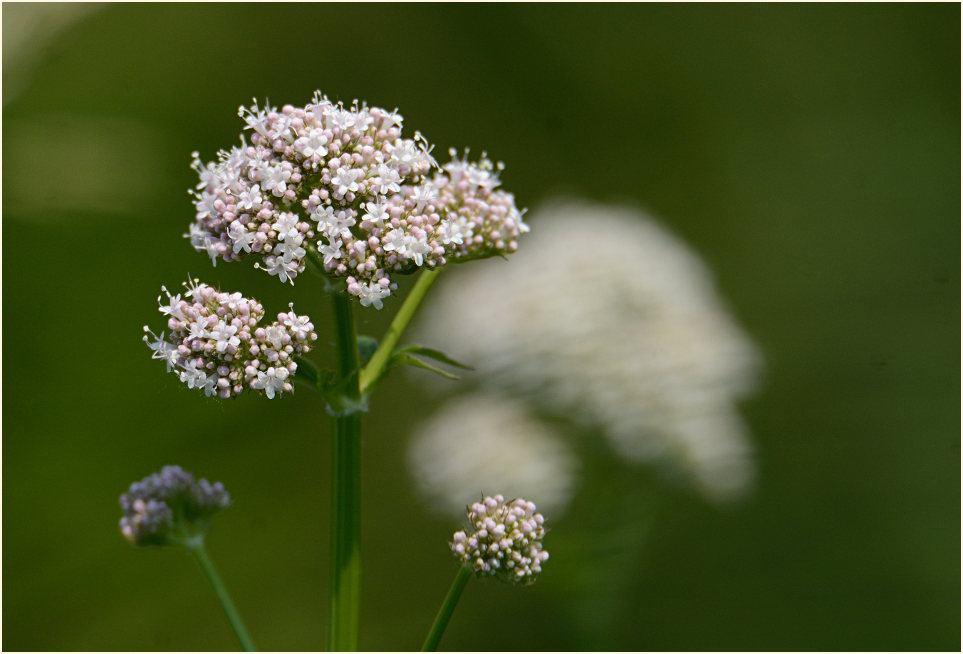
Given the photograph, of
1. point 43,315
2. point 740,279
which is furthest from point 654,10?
point 43,315

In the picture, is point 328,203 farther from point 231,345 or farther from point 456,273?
point 456,273

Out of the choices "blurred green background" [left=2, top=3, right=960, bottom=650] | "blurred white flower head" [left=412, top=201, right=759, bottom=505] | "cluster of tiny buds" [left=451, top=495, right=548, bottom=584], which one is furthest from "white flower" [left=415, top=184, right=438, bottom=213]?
"blurred green background" [left=2, top=3, right=960, bottom=650]

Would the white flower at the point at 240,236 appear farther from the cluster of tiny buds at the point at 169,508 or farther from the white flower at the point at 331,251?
the cluster of tiny buds at the point at 169,508

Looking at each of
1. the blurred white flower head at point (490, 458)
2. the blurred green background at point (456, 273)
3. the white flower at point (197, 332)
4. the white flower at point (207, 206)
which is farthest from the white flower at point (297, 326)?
the blurred green background at point (456, 273)

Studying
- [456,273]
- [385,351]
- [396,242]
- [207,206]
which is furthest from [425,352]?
[456,273]

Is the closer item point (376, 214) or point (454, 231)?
point (376, 214)

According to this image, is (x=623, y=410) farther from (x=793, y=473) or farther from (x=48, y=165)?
(x=48, y=165)

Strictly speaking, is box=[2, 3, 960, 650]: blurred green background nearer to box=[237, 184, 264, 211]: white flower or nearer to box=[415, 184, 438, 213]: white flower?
box=[415, 184, 438, 213]: white flower

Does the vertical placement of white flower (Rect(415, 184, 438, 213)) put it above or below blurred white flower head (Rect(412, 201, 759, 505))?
above
